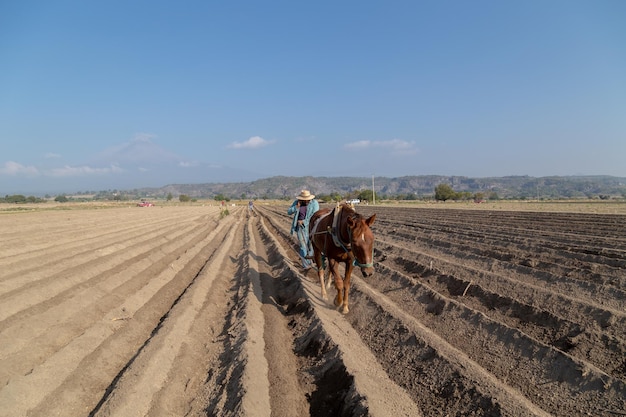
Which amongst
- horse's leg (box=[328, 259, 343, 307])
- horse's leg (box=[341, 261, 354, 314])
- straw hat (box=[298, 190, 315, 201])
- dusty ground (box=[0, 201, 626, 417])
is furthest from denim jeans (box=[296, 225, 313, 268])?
horse's leg (box=[341, 261, 354, 314])

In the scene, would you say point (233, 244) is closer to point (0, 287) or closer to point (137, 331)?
point (0, 287)

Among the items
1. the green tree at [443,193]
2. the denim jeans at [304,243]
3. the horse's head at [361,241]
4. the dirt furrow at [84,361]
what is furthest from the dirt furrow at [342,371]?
the green tree at [443,193]

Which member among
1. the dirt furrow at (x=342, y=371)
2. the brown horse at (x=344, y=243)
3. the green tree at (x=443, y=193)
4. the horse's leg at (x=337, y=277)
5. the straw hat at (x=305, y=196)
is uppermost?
the straw hat at (x=305, y=196)

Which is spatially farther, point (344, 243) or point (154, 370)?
point (344, 243)

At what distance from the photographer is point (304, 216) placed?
10602 mm

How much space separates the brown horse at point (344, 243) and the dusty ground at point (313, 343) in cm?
67

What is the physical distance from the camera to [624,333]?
17.8 feet

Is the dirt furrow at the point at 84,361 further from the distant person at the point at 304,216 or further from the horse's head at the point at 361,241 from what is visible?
the horse's head at the point at 361,241

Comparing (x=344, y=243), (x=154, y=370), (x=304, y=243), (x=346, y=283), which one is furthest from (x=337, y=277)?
(x=154, y=370)

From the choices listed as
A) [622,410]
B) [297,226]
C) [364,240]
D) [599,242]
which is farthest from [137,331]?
[599,242]

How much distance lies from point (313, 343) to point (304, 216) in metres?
4.98

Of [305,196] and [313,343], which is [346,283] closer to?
[313,343]

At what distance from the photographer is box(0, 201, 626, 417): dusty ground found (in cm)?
421

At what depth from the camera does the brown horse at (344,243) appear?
21.2ft
